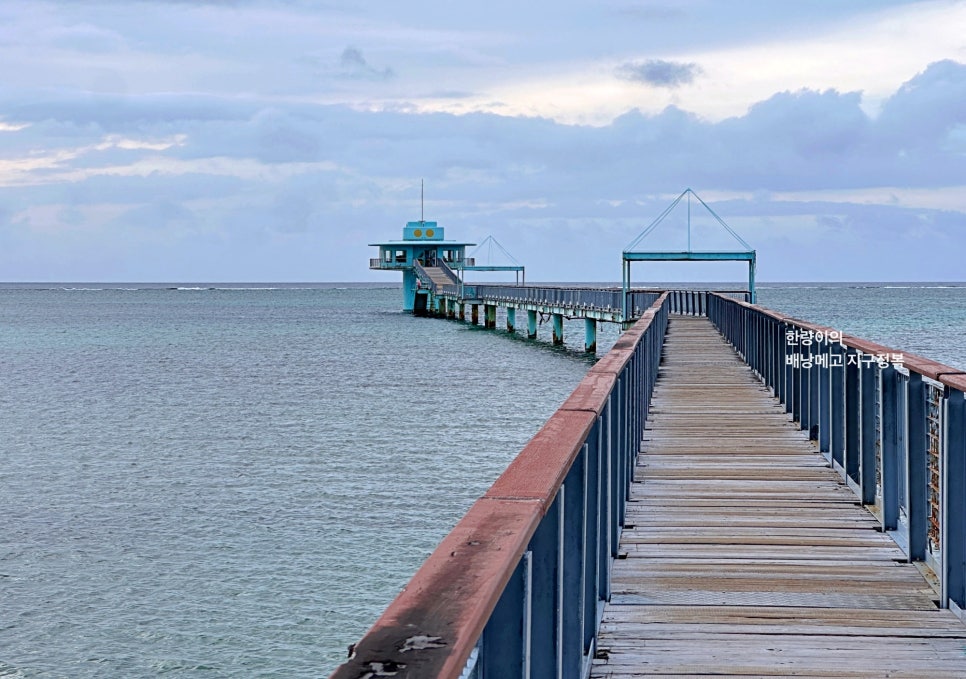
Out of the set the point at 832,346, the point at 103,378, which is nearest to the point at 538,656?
the point at 832,346

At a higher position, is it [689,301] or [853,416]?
[689,301]

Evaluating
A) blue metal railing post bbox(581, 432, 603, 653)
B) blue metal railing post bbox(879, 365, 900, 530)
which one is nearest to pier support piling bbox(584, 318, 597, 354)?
blue metal railing post bbox(879, 365, 900, 530)

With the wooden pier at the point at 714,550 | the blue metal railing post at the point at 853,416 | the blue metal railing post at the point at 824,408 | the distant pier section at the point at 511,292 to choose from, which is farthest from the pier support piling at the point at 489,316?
the blue metal railing post at the point at 853,416

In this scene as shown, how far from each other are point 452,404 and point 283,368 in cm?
1438

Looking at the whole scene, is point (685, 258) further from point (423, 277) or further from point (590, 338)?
point (423, 277)

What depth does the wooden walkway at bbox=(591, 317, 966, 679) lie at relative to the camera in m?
4.16

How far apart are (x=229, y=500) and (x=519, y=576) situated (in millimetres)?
14042

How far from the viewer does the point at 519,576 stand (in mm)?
2209

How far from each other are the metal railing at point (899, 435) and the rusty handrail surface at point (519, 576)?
4.77 feet

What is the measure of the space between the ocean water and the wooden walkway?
4.02 metres

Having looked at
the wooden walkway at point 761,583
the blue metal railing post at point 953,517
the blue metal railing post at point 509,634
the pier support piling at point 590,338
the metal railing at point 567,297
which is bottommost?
the pier support piling at point 590,338

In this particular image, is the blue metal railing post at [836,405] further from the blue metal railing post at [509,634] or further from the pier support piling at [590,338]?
the pier support piling at [590,338]

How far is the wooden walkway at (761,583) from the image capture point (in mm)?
4156

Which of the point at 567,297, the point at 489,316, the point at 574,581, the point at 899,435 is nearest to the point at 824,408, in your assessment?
the point at 899,435
